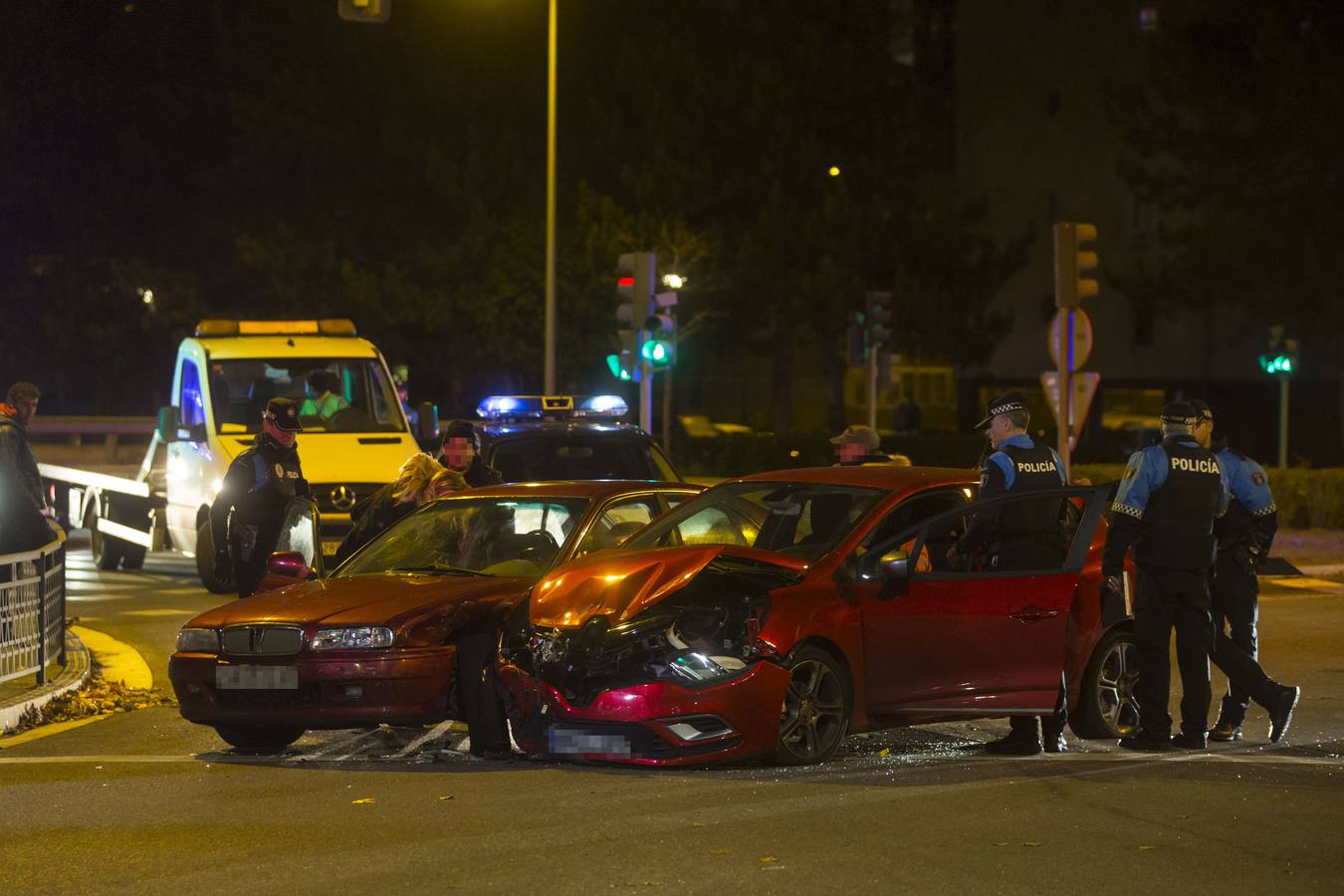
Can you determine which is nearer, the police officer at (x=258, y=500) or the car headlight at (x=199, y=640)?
the car headlight at (x=199, y=640)

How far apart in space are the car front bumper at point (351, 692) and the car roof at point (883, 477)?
1.82 m

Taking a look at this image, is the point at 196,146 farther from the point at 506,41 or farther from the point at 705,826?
the point at 705,826

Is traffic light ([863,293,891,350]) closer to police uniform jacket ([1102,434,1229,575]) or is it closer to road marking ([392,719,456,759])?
road marking ([392,719,456,759])

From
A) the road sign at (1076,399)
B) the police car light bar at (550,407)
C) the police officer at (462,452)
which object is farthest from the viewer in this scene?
the road sign at (1076,399)

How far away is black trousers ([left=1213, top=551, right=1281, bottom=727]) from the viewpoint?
951cm

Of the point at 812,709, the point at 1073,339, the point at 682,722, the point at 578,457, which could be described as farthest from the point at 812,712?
the point at 1073,339

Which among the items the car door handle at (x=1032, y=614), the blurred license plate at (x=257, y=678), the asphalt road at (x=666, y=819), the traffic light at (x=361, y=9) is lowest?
the asphalt road at (x=666, y=819)

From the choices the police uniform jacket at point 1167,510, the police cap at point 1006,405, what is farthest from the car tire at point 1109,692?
the police cap at point 1006,405

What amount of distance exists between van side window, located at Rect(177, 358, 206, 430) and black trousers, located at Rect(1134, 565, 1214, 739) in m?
10.8

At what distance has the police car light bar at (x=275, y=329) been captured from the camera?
18.7 meters

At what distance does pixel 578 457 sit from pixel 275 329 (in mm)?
4192

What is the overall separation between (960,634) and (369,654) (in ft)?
8.89

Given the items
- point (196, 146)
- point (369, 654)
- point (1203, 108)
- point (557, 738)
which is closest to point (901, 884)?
point (557, 738)

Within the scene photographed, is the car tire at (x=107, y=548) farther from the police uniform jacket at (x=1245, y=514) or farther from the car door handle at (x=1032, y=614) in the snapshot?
the police uniform jacket at (x=1245, y=514)
